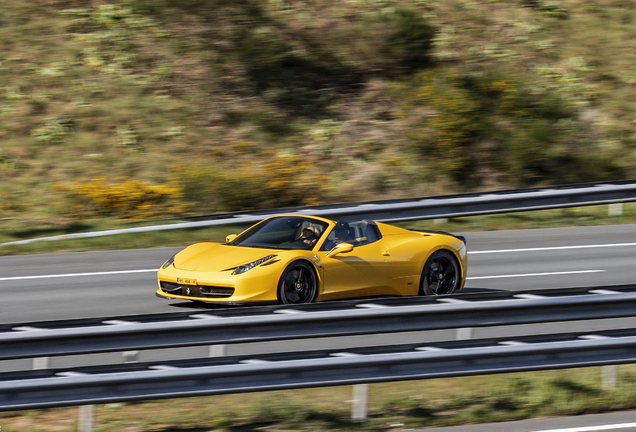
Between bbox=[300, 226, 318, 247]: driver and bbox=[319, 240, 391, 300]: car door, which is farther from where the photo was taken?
bbox=[300, 226, 318, 247]: driver

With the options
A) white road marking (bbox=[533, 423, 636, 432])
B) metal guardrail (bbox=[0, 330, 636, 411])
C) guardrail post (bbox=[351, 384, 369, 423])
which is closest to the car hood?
guardrail post (bbox=[351, 384, 369, 423])

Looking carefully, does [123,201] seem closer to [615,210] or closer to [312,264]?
[312,264]

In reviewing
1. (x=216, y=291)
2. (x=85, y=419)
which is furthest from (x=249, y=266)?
(x=85, y=419)

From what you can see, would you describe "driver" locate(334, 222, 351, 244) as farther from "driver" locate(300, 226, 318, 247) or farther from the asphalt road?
the asphalt road

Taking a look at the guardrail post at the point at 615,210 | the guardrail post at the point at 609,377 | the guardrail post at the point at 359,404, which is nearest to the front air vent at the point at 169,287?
the guardrail post at the point at 359,404

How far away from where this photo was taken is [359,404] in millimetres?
6785

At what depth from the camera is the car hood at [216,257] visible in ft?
32.9

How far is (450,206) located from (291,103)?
361 inches

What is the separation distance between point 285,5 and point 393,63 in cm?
416

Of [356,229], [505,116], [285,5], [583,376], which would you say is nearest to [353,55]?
[285,5]

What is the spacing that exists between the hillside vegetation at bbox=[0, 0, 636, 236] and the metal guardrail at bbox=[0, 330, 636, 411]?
40.9ft

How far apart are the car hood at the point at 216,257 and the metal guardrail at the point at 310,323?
10.8 feet

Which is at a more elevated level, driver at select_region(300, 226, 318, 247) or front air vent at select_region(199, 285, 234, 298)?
driver at select_region(300, 226, 318, 247)

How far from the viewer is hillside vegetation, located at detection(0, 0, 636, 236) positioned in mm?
20469
